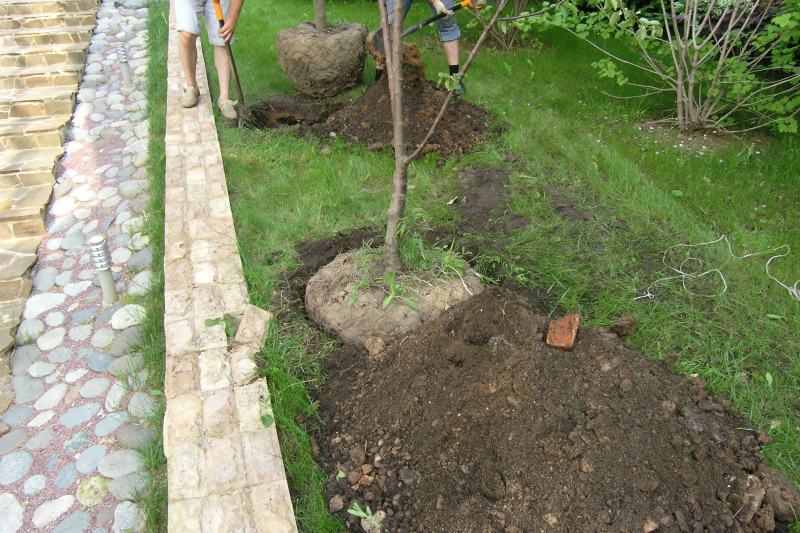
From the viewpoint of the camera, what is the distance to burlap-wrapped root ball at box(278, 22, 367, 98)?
20.1 feet

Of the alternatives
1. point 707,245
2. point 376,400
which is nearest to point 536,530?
point 376,400

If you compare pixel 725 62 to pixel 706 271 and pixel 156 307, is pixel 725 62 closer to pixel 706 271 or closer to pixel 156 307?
pixel 706 271

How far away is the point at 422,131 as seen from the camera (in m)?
5.35

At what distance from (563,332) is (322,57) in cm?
429

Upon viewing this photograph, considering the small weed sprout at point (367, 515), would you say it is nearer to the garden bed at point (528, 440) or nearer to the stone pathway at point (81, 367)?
the garden bed at point (528, 440)

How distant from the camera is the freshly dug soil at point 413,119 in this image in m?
5.32

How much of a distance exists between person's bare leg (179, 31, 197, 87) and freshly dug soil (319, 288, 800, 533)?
4010mm

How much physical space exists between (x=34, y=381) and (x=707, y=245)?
4.19 meters

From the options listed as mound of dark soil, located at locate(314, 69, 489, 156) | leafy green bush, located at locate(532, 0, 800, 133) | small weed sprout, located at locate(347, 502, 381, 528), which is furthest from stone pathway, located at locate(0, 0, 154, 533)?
leafy green bush, located at locate(532, 0, 800, 133)

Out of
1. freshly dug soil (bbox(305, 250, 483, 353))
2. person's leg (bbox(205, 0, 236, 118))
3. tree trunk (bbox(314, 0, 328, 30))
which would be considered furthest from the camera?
tree trunk (bbox(314, 0, 328, 30))

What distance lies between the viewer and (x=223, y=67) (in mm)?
5793

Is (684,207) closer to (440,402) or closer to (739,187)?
(739,187)

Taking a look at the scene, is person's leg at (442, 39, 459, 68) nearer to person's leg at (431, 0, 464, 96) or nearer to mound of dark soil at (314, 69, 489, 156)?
person's leg at (431, 0, 464, 96)

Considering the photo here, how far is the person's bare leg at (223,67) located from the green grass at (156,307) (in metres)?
0.66
